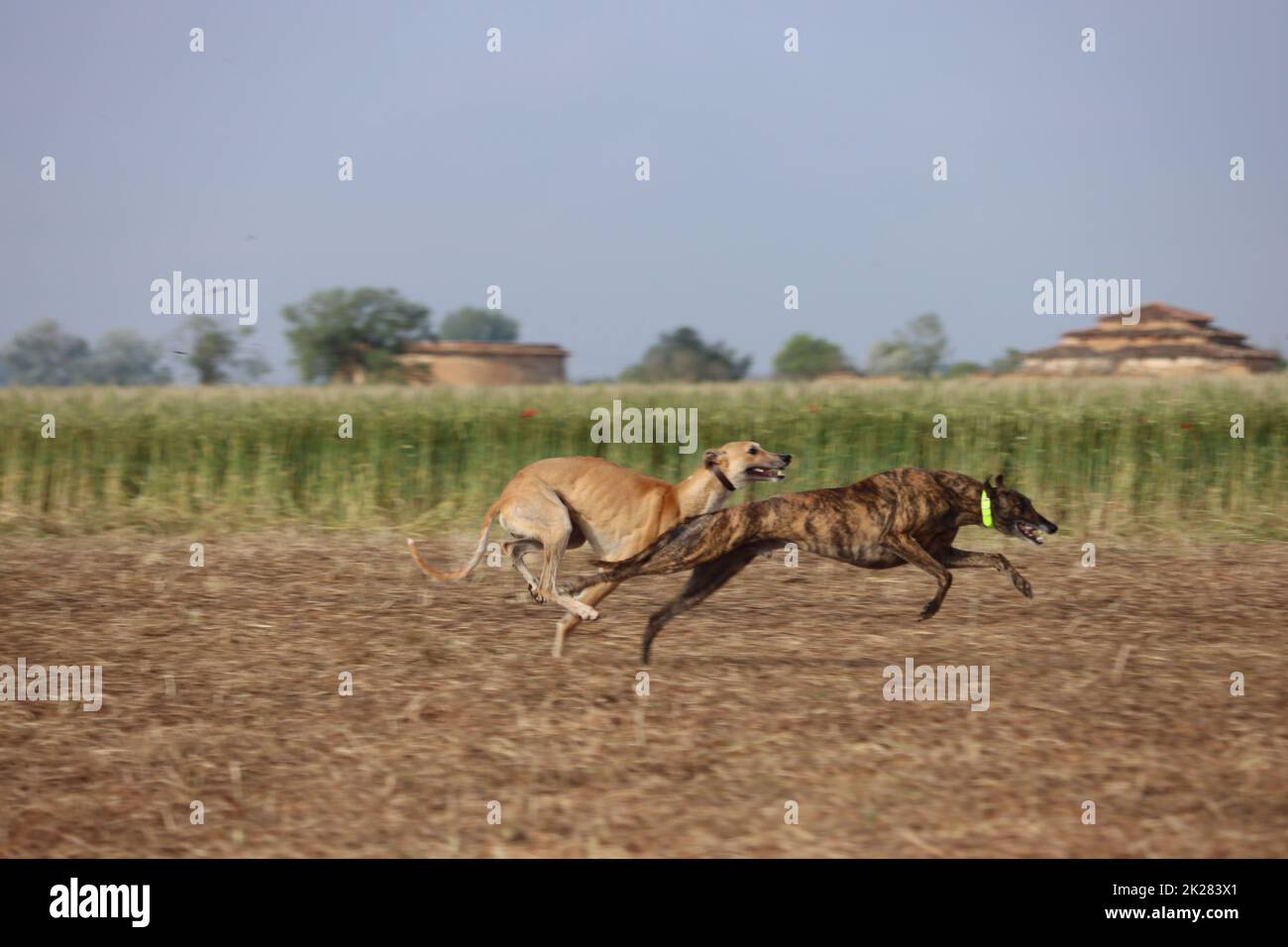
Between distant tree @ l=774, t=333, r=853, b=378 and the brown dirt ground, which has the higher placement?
distant tree @ l=774, t=333, r=853, b=378

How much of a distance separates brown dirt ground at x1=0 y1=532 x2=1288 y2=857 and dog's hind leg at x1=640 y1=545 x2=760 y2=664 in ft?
1.02

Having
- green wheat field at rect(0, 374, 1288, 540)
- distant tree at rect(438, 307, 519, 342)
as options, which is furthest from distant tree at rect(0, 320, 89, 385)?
green wheat field at rect(0, 374, 1288, 540)

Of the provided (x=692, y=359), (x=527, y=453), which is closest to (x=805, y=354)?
(x=692, y=359)

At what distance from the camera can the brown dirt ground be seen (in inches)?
218

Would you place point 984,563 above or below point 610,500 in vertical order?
below

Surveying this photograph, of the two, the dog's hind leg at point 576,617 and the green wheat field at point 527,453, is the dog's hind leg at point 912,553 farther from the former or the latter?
the green wheat field at point 527,453

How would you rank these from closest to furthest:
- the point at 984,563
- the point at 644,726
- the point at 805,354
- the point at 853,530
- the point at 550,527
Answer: the point at 644,726 → the point at 853,530 → the point at 984,563 → the point at 550,527 → the point at 805,354

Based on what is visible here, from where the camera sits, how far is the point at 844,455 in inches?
697

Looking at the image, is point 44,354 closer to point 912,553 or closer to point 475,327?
point 475,327

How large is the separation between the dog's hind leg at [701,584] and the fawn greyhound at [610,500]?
0.95m

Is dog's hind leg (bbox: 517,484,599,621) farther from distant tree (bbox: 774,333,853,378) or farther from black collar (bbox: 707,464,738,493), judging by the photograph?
distant tree (bbox: 774,333,853,378)

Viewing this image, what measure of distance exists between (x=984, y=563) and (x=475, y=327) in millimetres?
109277

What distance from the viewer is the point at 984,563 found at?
358 inches

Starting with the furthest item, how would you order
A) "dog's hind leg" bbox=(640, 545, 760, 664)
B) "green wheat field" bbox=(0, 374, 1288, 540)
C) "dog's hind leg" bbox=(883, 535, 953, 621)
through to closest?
"green wheat field" bbox=(0, 374, 1288, 540), "dog's hind leg" bbox=(883, 535, 953, 621), "dog's hind leg" bbox=(640, 545, 760, 664)
